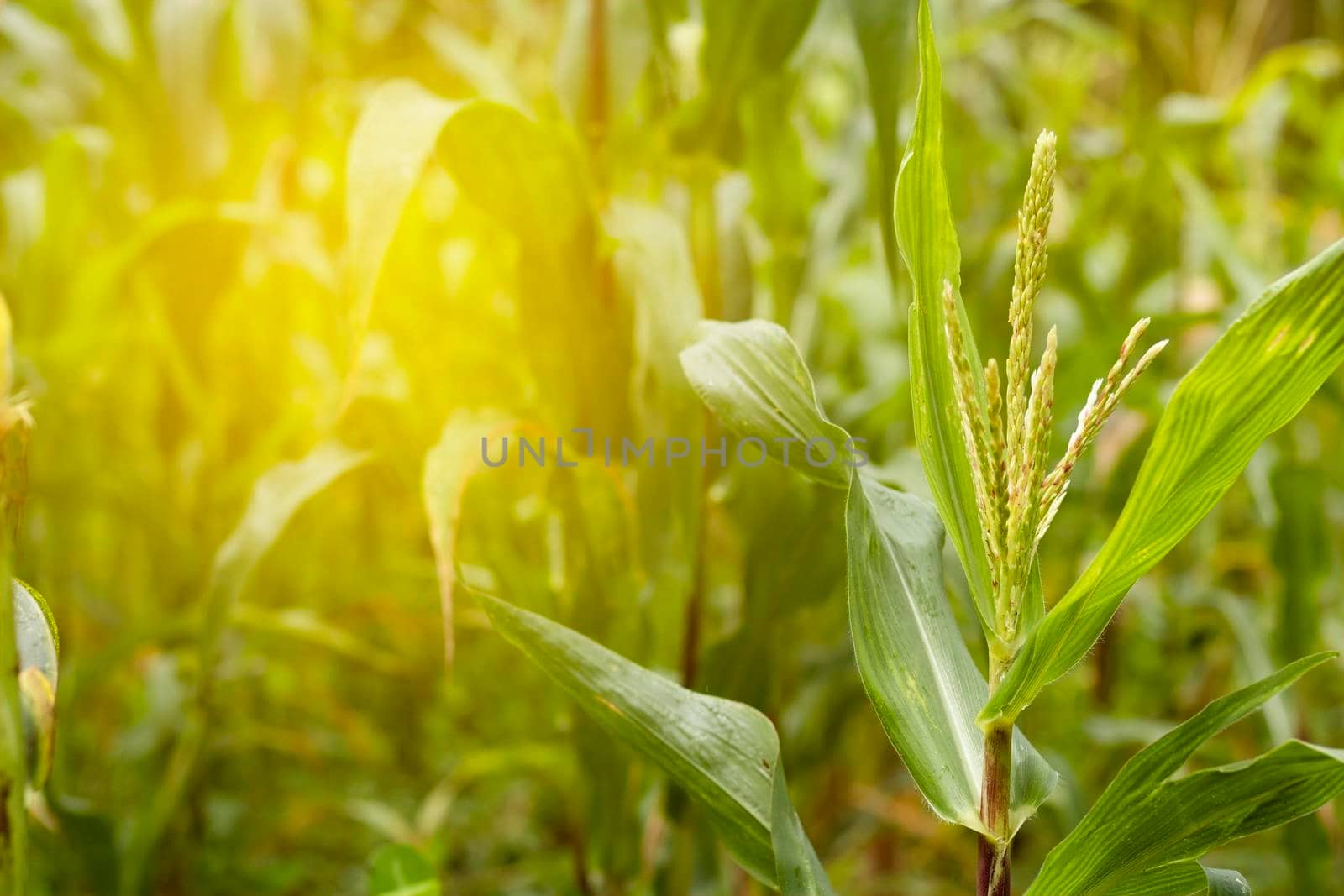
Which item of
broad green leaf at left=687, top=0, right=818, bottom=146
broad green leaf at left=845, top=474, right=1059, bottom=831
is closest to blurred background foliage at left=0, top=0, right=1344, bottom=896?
broad green leaf at left=687, top=0, right=818, bottom=146

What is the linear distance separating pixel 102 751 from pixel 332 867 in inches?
10.1

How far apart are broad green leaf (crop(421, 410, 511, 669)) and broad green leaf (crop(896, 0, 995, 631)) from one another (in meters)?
0.17

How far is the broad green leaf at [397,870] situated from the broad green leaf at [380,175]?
192 millimetres

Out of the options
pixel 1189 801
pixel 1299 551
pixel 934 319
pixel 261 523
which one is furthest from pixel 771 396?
pixel 1299 551

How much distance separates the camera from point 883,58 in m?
0.42

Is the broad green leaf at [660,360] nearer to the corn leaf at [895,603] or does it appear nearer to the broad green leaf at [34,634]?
the corn leaf at [895,603]

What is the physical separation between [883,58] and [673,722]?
29 centimetres

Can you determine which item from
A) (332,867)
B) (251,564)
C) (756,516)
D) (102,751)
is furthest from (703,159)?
(102,751)

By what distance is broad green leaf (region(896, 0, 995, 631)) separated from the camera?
28cm

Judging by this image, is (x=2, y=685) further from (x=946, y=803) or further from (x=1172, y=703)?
(x=1172, y=703)

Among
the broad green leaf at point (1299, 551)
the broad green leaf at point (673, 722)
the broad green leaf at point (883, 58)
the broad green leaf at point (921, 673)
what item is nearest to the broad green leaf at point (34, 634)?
the broad green leaf at point (673, 722)

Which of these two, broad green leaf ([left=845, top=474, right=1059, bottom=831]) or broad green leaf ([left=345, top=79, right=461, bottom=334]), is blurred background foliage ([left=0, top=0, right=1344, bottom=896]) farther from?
broad green leaf ([left=845, top=474, right=1059, bottom=831])

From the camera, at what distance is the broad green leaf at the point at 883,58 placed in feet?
1.36

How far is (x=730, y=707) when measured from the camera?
1.03ft
